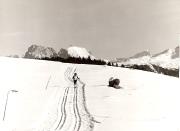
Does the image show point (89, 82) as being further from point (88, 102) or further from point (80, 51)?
point (80, 51)

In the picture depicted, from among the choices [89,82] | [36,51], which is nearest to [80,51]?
[89,82]

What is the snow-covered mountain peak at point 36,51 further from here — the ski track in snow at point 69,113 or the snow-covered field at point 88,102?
the ski track in snow at point 69,113

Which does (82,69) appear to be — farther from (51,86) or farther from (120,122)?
(120,122)

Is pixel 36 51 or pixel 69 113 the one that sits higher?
pixel 36 51

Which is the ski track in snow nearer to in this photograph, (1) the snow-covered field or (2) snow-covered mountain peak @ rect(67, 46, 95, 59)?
(1) the snow-covered field

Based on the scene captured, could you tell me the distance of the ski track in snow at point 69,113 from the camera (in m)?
10.5

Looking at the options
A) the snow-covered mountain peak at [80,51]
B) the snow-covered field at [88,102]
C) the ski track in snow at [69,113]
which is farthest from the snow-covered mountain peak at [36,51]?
the ski track in snow at [69,113]

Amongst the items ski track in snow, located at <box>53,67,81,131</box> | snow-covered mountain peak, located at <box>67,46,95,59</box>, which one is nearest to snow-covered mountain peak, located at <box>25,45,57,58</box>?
snow-covered mountain peak, located at <box>67,46,95,59</box>

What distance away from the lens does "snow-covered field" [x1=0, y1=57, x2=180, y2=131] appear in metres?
10.6

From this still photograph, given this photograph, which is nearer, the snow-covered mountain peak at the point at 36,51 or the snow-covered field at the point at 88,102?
the snow-covered field at the point at 88,102

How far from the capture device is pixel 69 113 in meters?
11.7

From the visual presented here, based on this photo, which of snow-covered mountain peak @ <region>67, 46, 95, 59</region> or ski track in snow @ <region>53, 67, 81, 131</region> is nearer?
ski track in snow @ <region>53, 67, 81, 131</region>

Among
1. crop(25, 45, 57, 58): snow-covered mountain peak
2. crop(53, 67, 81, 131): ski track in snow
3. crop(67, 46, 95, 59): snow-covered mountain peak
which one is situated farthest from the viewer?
crop(25, 45, 57, 58): snow-covered mountain peak

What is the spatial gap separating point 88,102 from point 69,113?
672 millimetres
